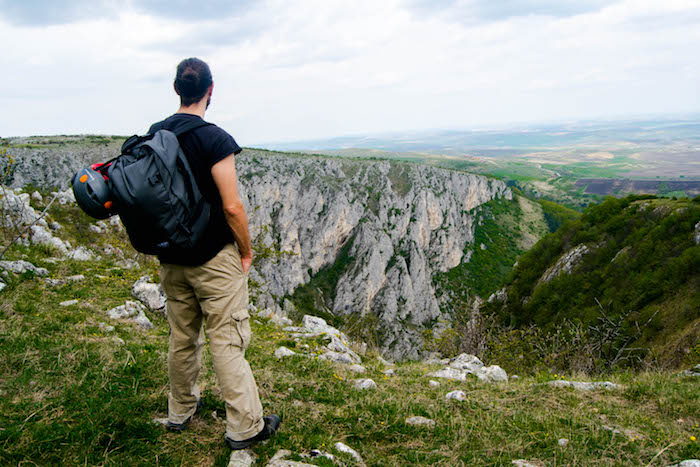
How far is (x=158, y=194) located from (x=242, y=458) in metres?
2.13

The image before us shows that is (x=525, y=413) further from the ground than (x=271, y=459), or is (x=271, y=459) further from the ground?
(x=271, y=459)

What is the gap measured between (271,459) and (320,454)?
0.41 meters

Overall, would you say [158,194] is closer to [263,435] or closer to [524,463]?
[263,435]

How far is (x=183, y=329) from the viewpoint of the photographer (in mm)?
3117

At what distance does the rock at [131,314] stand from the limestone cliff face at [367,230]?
64.8 m

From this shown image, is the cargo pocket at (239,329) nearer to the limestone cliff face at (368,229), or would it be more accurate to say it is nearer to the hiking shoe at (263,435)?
the hiking shoe at (263,435)

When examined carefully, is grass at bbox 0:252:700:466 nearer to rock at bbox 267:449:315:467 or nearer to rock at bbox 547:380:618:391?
rock at bbox 267:449:315:467

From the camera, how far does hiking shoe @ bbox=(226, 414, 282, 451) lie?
282 cm

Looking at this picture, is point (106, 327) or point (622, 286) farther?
point (622, 286)

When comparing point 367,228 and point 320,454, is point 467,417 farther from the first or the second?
point 367,228

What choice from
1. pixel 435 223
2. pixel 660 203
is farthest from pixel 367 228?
pixel 660 203

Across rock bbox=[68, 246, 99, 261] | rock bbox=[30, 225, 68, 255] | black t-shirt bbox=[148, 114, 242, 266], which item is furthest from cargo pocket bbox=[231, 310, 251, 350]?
rock bbox=[30, 225, 68, 255]

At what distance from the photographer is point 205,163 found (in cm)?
280

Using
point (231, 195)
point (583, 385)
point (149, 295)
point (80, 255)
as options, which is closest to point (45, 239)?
point (80, 255)
